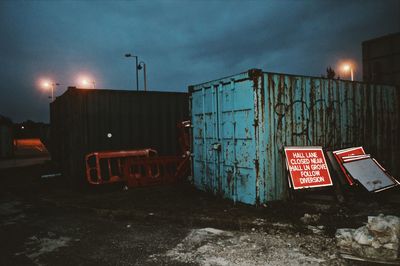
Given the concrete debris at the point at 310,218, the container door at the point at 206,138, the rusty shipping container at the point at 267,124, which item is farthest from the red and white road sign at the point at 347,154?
the container door at the point at 206,138

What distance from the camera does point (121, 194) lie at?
27.6ft

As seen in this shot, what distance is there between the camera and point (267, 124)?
6590mm

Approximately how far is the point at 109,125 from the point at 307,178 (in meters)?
6.92

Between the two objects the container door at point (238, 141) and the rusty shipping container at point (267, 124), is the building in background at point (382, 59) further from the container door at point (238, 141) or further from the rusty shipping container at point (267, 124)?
the container door at point (238, 141)

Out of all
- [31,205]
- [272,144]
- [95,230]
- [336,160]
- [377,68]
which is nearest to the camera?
[95,230]

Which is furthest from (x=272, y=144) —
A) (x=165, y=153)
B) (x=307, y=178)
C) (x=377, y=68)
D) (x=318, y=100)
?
(x=377, y=68)

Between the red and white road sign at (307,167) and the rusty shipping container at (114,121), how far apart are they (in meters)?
5.86

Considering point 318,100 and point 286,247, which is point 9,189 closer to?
point 286,247

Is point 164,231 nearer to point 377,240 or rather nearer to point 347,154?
point 377,240

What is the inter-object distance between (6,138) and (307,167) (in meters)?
24.0

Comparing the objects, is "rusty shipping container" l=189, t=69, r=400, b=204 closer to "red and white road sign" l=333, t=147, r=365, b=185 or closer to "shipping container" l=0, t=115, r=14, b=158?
"red and white road sign" l=333, t=147, r=365, b=185

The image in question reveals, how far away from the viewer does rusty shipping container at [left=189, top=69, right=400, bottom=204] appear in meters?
6.57

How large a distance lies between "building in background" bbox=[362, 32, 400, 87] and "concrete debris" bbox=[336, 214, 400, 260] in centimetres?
1427

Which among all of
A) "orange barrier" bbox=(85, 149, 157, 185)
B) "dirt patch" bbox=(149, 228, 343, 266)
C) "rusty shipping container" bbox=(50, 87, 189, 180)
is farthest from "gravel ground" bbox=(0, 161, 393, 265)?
"rusty shipping container" bbox=(50, 87, 189, 180)
